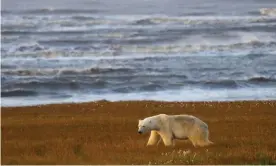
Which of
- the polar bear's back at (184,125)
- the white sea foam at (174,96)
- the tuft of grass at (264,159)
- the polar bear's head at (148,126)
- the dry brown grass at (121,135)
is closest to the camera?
the tuft of grass at (264,159)

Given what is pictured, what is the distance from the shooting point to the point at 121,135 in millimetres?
16906

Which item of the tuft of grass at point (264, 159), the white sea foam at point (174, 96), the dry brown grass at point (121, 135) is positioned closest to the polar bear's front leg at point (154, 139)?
the dry brown grass at point (121, 135)

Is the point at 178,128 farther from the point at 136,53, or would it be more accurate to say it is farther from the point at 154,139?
the point at 136,53

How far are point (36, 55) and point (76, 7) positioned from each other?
1696 inches

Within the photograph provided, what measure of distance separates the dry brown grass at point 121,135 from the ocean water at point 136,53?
22.7 ft

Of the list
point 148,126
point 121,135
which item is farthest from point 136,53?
point 148,126

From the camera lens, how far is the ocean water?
3544 centimetres

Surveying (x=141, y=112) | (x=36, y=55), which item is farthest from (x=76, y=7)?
(x=141, y=112)

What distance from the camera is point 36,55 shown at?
51.5 metres

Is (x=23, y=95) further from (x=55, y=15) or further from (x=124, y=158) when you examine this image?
(x=55, y=15)

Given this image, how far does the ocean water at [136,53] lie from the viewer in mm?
35438

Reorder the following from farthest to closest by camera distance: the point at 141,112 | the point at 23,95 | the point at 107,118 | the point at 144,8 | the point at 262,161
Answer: the point at 144,8
the point at 23,95
the point at 141,112
the point at 107,118
the point at 262,161

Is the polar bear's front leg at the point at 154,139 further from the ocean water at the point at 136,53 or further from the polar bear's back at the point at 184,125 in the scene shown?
the ocean water at the point at 136,53

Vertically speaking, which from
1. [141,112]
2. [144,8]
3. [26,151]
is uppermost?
[26,151]
